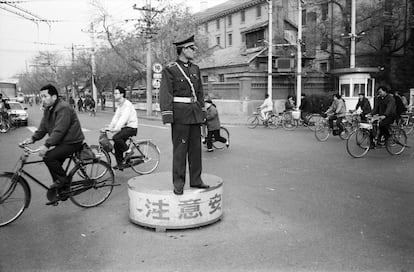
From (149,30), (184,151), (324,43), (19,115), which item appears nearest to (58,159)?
(184,151)

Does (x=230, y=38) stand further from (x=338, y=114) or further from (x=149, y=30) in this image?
(x=338, y=114)

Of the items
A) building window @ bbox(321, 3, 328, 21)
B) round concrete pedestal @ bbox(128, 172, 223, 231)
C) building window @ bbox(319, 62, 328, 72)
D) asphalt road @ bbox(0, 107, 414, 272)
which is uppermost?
building window @ bbox(321, 3, 328, 21)

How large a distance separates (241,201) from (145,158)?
3.07m

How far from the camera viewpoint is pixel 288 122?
19688 millimetres

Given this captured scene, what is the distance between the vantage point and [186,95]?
543 cm

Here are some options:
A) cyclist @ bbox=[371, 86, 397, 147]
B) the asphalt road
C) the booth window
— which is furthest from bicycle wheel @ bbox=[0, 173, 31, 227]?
the booth window

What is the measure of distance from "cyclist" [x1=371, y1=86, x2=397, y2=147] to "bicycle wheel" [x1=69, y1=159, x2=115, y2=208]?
7565mm

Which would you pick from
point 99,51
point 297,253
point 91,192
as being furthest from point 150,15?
point 297,253

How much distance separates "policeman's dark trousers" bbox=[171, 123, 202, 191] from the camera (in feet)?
17.6

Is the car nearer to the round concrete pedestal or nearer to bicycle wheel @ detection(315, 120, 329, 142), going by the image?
bicycle wheel @ detection(315, 120, 329, 142)

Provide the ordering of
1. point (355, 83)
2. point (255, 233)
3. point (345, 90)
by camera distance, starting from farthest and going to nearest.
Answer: point (345, 90) → point (355, 83) → point (255, 233)

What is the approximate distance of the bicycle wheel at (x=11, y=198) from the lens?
548cm

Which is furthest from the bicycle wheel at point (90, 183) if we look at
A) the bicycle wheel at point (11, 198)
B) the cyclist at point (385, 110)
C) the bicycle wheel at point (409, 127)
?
the bicycle wheel at point (409, 127)

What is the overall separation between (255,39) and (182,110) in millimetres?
31598
